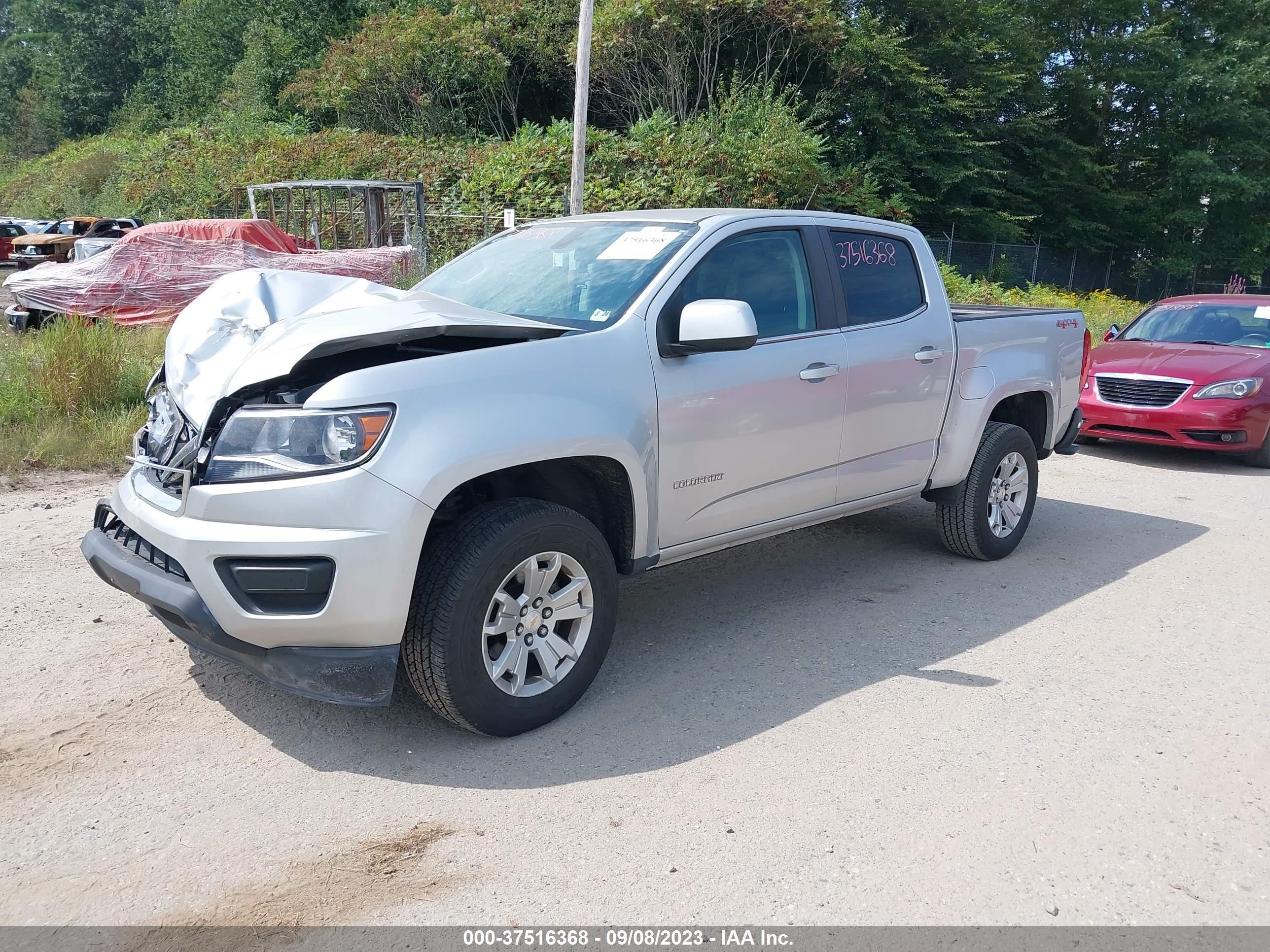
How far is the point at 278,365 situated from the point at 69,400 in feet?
18.5

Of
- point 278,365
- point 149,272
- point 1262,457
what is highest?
point 278,365

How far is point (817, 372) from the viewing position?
15.6ft

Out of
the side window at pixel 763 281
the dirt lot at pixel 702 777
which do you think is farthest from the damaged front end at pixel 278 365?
the dirt lot at pixel 702 777

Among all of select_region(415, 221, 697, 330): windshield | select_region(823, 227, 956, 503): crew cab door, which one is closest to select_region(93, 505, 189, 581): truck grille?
select_region(415, 221, 697, 330): windshield

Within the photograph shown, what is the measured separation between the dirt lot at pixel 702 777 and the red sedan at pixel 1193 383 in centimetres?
447

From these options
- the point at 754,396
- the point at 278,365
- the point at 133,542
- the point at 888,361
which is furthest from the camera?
the point at 888,361

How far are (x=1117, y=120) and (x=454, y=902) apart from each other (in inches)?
1374

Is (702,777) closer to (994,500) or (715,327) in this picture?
(715,327)

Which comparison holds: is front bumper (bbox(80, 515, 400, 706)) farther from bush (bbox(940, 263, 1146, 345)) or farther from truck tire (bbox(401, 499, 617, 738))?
bush (bbox(940, 263, 1146, 345))

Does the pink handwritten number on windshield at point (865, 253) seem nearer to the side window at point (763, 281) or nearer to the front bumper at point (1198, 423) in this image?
the side window at point (763, 281)

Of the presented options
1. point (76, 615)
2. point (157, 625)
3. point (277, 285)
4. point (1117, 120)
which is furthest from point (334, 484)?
point (1117, 120)

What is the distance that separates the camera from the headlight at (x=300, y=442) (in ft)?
10.8

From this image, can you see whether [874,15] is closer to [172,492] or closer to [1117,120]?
[1117,120]

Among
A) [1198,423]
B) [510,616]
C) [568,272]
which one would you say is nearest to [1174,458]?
[1198,423]
